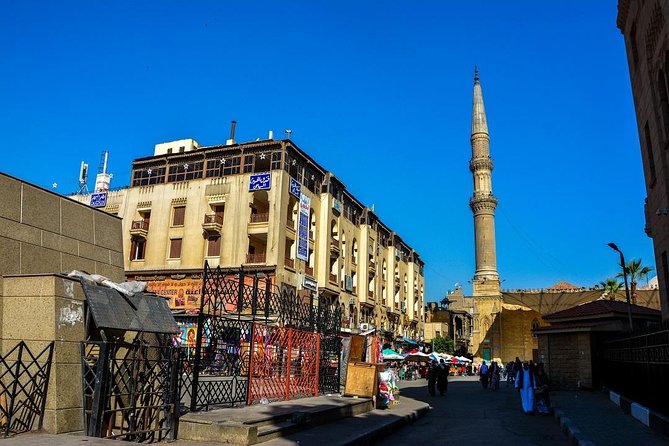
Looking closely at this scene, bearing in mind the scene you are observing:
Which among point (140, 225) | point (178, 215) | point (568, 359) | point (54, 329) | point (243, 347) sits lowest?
point (568, 359)

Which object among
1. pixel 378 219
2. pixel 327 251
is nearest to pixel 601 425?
pixel 327 251

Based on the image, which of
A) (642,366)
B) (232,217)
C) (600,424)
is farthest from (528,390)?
(232,217)

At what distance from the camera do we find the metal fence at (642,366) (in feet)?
32.3

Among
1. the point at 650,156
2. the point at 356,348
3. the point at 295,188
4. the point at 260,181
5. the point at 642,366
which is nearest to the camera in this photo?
the point at 642,366

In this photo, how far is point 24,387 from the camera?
7.18 metres

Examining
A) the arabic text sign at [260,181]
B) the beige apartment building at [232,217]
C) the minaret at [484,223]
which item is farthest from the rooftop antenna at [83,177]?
the minaret at [484,223]

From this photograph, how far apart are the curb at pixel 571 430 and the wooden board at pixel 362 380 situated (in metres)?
4.71

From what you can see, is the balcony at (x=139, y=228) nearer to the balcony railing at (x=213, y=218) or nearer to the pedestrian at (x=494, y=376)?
the balcony railing at (x=213, y=218)

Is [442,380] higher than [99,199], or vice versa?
[99,199]

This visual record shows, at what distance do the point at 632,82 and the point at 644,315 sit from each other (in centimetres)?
1040

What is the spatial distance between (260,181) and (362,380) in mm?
19228

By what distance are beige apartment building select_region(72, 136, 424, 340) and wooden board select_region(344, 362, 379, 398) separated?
1486 cm

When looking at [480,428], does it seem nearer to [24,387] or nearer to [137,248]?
[24,387]

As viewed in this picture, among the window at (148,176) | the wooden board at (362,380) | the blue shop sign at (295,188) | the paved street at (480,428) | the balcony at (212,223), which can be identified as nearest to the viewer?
the paved street at (480,428)
